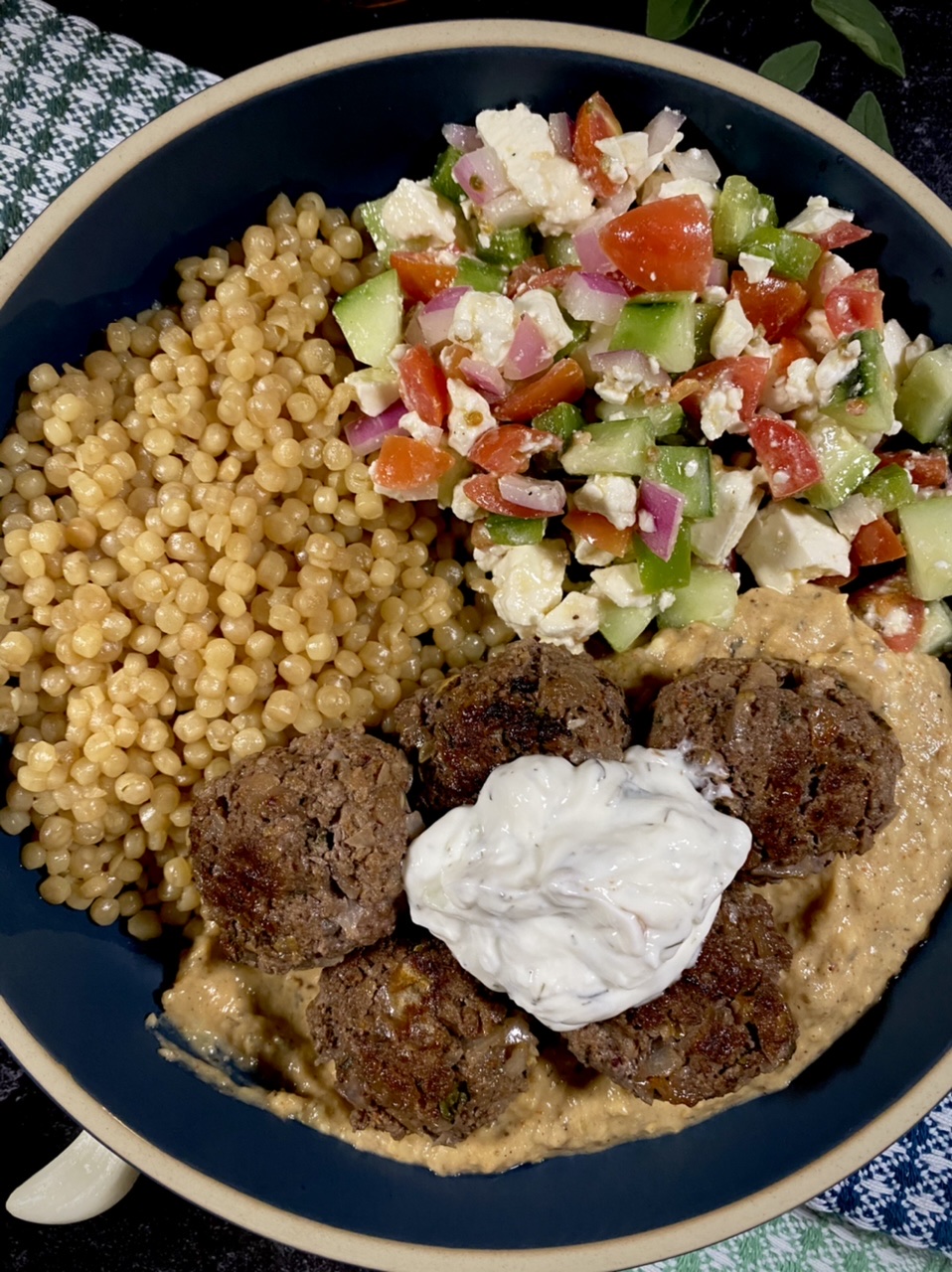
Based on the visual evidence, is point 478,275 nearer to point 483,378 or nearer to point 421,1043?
point 483,378

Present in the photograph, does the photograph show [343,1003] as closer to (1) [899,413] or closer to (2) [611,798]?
(2) [611,798]

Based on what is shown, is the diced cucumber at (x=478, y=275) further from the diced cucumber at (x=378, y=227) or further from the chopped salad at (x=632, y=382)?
the diced cucumber at (x=378, y=227)

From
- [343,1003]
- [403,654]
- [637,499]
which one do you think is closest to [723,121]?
[637,499]

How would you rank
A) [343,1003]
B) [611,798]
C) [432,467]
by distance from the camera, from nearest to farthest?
[611,798], [343,1003], [432,467]

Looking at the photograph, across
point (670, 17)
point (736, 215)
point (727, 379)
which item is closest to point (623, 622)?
point (727, 379)

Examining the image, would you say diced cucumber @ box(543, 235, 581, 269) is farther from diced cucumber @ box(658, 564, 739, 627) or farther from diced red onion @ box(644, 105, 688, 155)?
diced cucumber @ box(658, 564, 739, 627)
